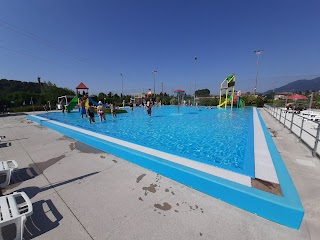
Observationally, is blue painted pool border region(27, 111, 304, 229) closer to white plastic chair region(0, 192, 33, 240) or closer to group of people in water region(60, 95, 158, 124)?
white plastic chair region(0, 192, 33, 240)

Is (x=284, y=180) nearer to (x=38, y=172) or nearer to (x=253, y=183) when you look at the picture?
(x=253, y=183)

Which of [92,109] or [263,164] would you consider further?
[92,109]

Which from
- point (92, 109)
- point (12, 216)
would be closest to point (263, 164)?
A: point (12, 216)

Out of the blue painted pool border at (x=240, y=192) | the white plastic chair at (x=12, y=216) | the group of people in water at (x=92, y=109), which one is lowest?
the blue painted pool border at (x=240, y=192)

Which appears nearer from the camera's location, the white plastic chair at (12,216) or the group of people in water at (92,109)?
the white plastic chair at (12,216)

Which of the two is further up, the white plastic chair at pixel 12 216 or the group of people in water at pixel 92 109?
the group of people in water at pixel 92 109

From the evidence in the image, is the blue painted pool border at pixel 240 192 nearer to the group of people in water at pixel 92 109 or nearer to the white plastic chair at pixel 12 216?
the white plastic chair at pixel 12 216

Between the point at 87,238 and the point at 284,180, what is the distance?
375cm

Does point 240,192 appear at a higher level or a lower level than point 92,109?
lower

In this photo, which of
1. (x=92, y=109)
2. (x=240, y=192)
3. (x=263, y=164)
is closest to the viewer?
(x=240, y=192)

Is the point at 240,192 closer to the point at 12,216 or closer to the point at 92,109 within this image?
the point at 12,216

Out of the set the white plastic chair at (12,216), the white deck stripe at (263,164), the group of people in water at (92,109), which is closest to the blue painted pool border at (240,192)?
the white deck stripe at (263,164)

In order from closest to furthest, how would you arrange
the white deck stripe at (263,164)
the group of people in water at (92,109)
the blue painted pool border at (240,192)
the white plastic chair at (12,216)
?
1. the white plastic chair at (12,216)
2. the blue painted pool border at (240,192)
3. the white deck stripe at (263,164)
4. the group of people in water at (92,109)

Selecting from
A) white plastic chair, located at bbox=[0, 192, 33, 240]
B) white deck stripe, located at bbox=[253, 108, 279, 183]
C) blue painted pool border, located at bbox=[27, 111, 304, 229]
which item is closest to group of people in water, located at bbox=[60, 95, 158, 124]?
blue painted pool border, located at bbox=[27, 111, 304, 229]
